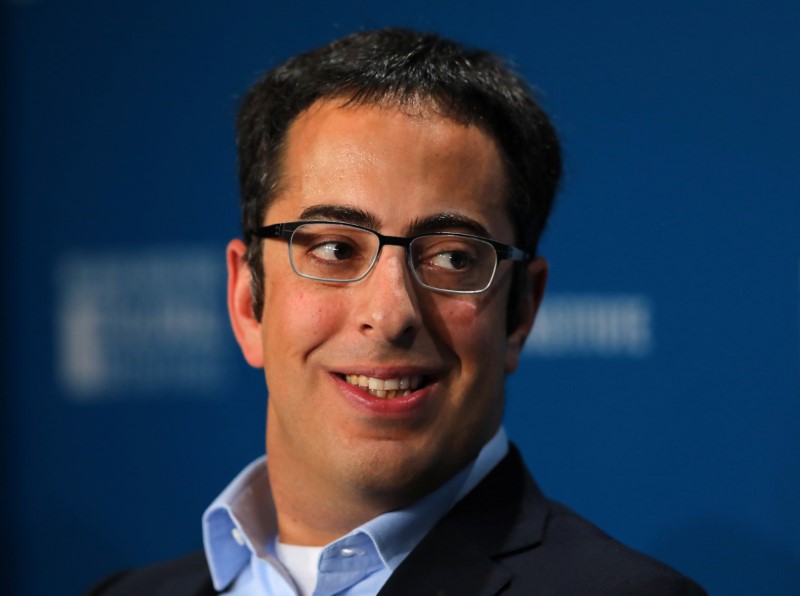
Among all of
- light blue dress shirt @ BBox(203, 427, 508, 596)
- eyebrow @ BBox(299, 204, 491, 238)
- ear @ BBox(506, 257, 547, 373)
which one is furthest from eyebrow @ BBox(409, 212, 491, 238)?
light blue dress shirt @ BBox(203, 427, 508, 596)

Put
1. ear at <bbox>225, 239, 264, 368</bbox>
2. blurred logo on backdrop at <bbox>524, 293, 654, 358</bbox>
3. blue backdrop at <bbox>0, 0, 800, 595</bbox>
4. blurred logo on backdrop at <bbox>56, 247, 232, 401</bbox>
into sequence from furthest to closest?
blurred logo on backdrop at <bbox>56, 247, 232, 401</bbox>
blurred logo on backdrop at <bbox>524, 293, 654, 358</bbox>
blue backdrop at <bbox>0, 0, 800, 595</bbox>
ear at <bbox>225, 239, 264, 368</bbox>

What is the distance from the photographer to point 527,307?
200 centimetres

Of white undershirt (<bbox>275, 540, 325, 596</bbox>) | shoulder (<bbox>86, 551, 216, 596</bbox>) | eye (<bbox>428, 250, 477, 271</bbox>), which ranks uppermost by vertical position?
eye (<bbox>428, 250, 477, 271</bbox>)

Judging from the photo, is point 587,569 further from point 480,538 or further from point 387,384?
point 387,384

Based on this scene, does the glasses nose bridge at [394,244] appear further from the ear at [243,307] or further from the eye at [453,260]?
the ear at [243,307]

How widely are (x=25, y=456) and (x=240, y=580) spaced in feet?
4.51

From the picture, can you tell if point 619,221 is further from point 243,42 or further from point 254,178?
point 243,42

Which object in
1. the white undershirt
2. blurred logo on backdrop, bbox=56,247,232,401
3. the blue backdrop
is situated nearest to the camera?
the white undershirt

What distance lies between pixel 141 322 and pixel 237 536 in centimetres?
114

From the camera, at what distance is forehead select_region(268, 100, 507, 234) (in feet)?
5.59

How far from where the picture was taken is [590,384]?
99.7 inches

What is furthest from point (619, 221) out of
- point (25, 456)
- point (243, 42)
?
point (25, 456)

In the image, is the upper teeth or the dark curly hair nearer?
the upper teeth

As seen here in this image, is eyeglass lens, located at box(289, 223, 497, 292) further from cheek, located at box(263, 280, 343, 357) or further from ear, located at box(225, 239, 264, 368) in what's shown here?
ear, located at box(225, 239, 264, 368)
